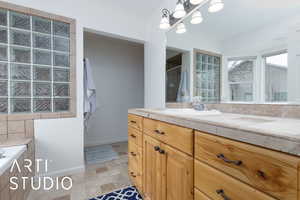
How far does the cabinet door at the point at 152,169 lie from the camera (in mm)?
998

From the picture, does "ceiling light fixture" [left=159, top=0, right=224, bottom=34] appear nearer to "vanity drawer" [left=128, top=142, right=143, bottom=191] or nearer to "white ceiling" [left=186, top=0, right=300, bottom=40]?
"white ceiling" [left=186, top=0, right=300, bottom=40]

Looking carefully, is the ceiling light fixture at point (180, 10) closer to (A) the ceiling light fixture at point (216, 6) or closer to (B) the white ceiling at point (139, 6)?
(A) the ceiling light fixture at point (216, 6)

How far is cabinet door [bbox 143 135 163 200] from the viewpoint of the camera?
100cm

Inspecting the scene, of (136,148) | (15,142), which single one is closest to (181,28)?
(136,148)

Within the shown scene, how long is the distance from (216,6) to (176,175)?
1428 millimetres

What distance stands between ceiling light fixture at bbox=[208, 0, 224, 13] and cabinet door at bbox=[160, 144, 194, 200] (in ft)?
4.20

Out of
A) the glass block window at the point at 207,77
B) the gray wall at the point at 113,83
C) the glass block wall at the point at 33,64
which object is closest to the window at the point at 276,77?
the glass block window at the point at 207,77

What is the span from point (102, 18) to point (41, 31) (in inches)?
31.3

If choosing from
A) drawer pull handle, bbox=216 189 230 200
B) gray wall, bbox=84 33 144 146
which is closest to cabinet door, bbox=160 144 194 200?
drawer pull handle, bbox=216 189 230 200

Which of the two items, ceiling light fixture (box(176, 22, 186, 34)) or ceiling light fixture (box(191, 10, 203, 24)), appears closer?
ceiling light fixture (box(191, 10, 203, 24))

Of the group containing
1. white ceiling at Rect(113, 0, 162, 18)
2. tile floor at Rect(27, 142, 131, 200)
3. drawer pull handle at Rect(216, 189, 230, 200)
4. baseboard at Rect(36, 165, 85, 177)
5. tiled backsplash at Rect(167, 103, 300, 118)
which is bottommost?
tile floor at Rect(27, 142, 131, 200)

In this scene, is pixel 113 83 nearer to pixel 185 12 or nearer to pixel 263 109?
pixel 185 12

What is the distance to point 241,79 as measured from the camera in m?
1.13

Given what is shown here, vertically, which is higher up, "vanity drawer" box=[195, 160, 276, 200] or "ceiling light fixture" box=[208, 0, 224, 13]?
"ceiling light fixture" box=[208, 0, 224, 13]
